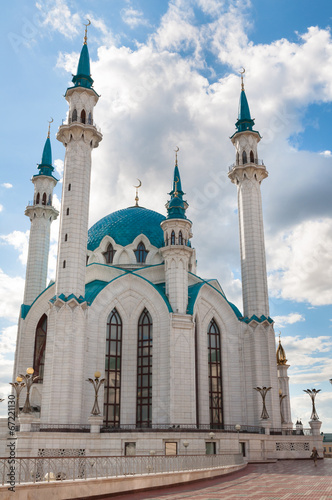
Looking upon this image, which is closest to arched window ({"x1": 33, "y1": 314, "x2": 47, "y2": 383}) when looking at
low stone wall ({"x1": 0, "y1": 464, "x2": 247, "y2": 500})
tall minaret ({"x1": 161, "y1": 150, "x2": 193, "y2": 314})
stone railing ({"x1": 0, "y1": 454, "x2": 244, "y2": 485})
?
tall minaret ({"x1": 161, "y1": 150, "x2": 193, "y2": 314})

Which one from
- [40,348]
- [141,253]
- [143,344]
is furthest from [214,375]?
[40,348]

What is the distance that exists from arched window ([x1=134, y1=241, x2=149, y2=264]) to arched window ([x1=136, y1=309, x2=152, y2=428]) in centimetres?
791

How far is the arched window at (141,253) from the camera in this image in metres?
42.4

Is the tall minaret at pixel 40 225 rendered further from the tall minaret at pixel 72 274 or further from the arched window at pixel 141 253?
the tall minaret at pixel 72 274

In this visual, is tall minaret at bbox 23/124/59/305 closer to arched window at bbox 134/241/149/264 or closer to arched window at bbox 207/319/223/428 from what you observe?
arched window at bbox 134/241/149/264

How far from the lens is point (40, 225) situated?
42312mm

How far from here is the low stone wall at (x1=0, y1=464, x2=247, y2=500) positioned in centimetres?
1100

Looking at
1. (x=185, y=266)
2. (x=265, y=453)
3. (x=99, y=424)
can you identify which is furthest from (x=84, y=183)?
(x=265, y=453)

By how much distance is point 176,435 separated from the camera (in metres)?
28.9

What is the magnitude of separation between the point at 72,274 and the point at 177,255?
8197 mm

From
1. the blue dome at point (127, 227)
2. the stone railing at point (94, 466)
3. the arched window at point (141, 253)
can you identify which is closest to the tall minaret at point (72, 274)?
the blue dome at point (127, 227)

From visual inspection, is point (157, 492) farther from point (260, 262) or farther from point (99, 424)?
point (260, 262)

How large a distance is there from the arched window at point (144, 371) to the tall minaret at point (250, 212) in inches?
332

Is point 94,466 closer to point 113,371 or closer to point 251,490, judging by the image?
point 251,490
